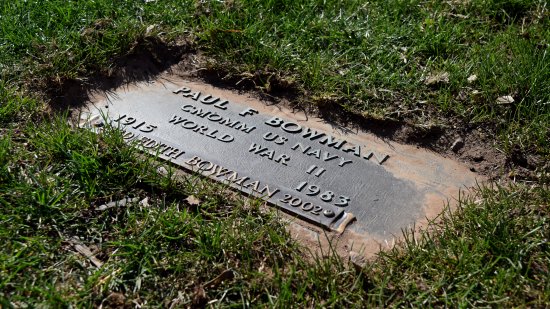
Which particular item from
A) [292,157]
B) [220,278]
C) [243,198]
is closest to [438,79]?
[292,157]

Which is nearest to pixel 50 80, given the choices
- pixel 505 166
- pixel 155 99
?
pixel 155 99

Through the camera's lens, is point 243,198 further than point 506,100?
No

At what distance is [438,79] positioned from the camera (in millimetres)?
3717

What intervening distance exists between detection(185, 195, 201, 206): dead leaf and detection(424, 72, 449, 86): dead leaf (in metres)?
1.52

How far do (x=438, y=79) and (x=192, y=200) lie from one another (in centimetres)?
160

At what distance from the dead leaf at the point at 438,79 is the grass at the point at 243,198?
1 cm

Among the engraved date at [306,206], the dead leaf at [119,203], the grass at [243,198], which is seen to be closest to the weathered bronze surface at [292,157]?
the engraved date at [306,206]

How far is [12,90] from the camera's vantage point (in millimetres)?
3654

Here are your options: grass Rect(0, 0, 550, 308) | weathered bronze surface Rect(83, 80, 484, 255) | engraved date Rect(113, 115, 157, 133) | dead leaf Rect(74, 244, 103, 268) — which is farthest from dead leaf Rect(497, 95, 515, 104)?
dead leaf Rect(74, 244, 103, 268)

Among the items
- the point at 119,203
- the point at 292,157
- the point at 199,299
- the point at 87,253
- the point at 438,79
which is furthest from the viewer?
the point at 438,79

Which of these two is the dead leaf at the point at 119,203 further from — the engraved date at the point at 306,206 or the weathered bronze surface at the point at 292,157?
the engraved date at the point at 306,206

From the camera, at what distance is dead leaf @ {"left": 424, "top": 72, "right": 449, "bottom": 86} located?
371 cm

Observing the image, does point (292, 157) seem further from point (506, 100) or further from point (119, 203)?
point (506, 100)

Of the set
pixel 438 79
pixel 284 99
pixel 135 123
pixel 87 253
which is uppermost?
pixel 438 79
